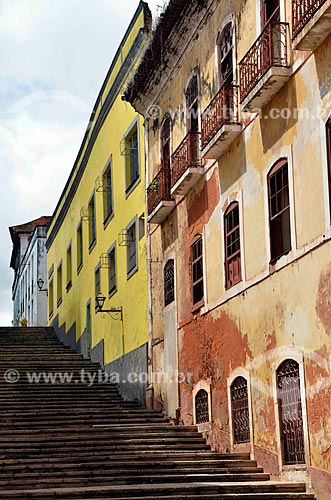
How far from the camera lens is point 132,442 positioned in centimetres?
1639

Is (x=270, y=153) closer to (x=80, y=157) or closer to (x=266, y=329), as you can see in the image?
(x=266, y=329)

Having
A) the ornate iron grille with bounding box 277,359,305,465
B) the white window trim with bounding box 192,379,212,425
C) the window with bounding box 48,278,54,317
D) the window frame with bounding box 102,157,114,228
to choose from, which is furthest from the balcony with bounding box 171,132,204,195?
the window with bounding box 48,278,54,317

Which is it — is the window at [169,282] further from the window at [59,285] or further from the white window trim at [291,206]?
the window at [59,285]

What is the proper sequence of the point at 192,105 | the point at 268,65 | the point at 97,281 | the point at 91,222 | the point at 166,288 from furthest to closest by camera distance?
the point at 91,222 < the point at 97,281 < the point at 166,288 < the point at 192,105 < the point at 268,65

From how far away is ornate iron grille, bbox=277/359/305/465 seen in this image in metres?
12.8

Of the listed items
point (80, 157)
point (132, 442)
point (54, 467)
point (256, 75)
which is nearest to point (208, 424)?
point (132, 442)

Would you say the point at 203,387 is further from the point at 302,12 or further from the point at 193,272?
the point at 302,12

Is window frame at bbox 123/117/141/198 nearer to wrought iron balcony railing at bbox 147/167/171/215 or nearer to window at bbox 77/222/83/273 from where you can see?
wrought iron balcony railing at bbox 147/167/171/215

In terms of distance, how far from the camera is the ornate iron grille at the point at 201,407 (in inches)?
669

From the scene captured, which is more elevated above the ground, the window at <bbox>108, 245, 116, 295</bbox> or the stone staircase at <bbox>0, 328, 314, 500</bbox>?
the window at <bbox>108, 245, 116, 295</bbox>

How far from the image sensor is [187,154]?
17.8 metres

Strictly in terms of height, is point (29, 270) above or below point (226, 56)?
above

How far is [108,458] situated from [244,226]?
4291 millimetres

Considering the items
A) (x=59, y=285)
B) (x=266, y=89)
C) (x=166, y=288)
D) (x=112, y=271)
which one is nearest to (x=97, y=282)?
(x=112, y=271)
